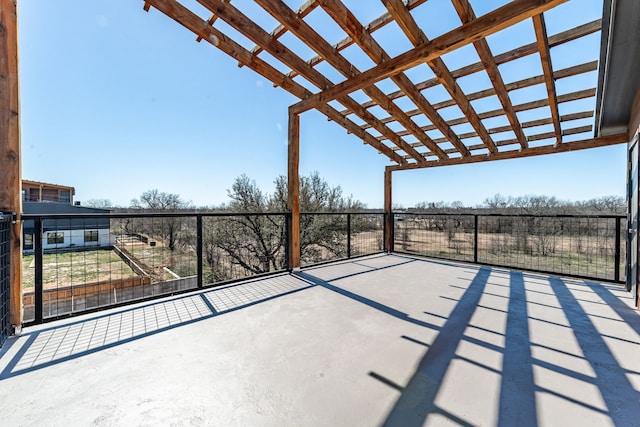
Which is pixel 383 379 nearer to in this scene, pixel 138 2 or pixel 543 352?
pixel 543 352

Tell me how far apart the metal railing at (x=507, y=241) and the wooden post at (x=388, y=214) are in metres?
0.18

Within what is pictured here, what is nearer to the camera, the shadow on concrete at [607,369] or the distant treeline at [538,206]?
the shadow on concrete at [607,369]

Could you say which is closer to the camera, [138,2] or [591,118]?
[138,2]

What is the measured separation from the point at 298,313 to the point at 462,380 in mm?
1388

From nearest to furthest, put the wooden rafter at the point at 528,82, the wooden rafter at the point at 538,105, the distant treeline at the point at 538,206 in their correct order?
the wooden rafter at the point at 528,82 < the wooden rafter at the point at 538,105 < the distant treeline at the point at 538,206

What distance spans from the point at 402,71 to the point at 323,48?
919mm

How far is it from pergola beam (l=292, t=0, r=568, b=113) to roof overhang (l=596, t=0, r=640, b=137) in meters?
0.43

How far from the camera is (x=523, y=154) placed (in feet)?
14.3

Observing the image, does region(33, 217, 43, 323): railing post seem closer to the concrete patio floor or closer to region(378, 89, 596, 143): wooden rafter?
the concrete patio floor

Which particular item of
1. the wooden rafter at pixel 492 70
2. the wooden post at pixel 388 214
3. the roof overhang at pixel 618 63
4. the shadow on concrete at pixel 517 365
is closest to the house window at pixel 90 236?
the shadow on concrete at pixel 517 365

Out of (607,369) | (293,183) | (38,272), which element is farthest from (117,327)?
(607,369)

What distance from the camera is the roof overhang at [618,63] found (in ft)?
5.16

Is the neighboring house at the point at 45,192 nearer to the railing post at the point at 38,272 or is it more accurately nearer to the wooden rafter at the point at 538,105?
the railing post at the point at 38,272

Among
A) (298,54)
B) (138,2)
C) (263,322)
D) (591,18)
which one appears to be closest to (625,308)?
(591,18)
